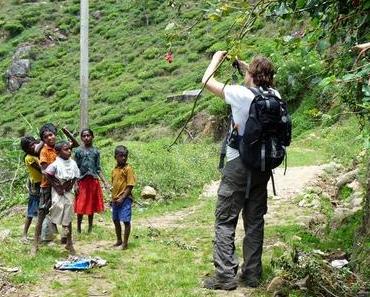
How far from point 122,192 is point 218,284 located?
231 centimetres

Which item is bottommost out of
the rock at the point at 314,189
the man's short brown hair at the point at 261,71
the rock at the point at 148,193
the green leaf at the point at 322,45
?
the rock at the point at 148,193

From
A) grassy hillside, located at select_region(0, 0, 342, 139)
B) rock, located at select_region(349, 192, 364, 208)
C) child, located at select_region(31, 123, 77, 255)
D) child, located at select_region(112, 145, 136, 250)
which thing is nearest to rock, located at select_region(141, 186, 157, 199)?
child, located at select_region(112, 145, 136, 250)

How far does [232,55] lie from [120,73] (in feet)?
104

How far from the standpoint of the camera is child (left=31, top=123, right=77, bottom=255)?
669cm

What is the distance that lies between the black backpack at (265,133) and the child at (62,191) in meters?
2.48

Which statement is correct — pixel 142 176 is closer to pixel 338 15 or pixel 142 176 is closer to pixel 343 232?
pixel 343 232

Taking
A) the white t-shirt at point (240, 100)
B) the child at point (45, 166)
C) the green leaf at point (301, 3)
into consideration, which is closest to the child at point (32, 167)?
the child at point (45, 166)

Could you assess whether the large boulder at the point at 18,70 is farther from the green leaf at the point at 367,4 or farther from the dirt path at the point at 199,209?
the green leaf at the point at 367,4

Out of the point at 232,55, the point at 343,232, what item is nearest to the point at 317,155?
the point at 343,232

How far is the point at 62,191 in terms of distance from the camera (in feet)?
21.9

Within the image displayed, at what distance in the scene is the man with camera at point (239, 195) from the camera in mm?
4906

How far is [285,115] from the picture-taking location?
492 cm

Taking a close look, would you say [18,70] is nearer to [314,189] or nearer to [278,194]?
[278,194]

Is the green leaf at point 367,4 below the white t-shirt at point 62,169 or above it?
above
